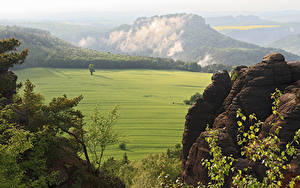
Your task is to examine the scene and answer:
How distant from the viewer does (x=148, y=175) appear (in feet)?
183

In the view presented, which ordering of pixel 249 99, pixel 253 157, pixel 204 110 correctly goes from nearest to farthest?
pixel 253 157 → pixel 249 99 → pixel 204 110

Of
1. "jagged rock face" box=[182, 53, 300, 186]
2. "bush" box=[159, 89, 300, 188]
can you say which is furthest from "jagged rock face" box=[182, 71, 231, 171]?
"bush" box=[159, 89, 300, 188]

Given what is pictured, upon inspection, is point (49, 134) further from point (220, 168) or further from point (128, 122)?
point (128, 122)

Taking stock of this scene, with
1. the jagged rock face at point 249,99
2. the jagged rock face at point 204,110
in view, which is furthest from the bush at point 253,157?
the jagged rock face at point 204,110

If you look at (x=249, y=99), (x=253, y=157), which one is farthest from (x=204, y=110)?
(x=253, y=157)

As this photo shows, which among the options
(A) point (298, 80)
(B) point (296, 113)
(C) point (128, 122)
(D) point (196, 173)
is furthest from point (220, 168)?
(C) point (128, 122)

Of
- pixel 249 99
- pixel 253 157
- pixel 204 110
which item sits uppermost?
pixel 253 157

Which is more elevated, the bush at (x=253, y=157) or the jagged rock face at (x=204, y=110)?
Result: the bush at (x=253, y=157)

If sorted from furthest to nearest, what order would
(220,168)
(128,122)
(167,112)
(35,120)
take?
(167,112) < (128,122) < (35,120) < (220,168)

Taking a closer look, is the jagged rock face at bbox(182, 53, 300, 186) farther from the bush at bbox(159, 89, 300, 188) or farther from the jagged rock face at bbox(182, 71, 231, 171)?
the bush at bbox(159, 89, 300, 188)

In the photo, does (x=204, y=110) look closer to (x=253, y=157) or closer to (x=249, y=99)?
(x=249, y=99)

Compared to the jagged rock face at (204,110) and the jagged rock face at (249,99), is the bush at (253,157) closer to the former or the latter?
the jagged rock face at (249,99)

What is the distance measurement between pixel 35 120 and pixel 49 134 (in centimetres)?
451

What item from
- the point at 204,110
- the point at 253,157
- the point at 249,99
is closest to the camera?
the point at 253,157
